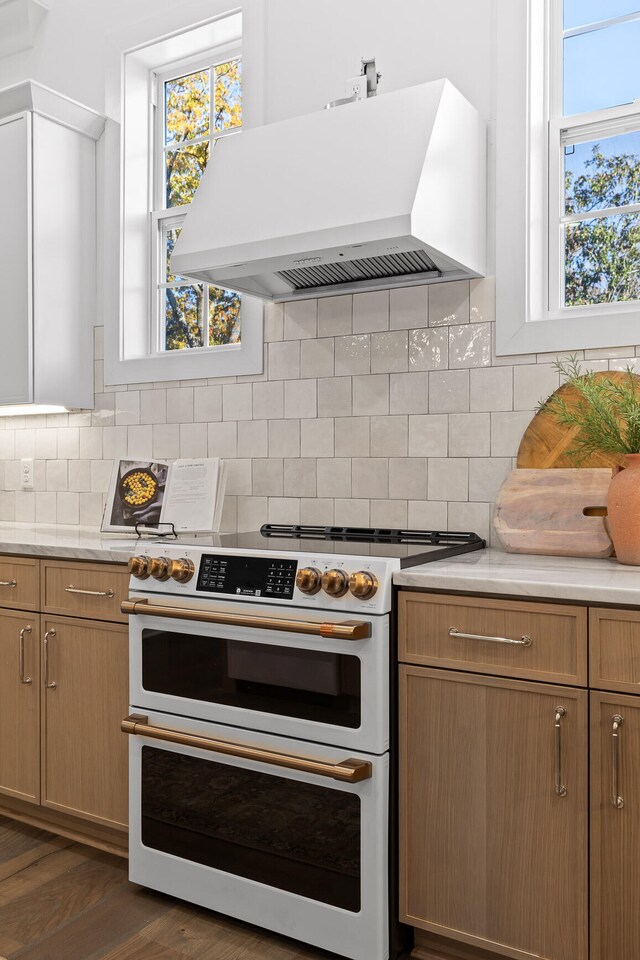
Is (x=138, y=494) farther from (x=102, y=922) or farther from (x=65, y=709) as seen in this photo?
(x=102, y=922)

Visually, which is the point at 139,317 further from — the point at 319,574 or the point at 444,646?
the point at 444,646

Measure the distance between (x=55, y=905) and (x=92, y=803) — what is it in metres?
0.30

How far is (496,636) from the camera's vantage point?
175 cm

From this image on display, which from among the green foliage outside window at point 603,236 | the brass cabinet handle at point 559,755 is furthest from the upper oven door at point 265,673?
the green foliage outside window at point 603,236

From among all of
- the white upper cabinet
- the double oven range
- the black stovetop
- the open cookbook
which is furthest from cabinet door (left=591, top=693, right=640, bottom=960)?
the white upper cabinet

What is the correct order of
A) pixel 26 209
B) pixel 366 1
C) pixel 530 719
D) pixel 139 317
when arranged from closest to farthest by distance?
1. pixel 530 719
2. pixel 366 1
3. pixel 26 209
4. pixel 139 317

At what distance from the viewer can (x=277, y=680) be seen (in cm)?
201

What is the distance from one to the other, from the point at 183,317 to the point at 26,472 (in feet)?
3.36

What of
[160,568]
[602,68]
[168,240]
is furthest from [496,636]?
[168,240]

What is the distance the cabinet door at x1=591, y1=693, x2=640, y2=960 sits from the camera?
1.61 meters

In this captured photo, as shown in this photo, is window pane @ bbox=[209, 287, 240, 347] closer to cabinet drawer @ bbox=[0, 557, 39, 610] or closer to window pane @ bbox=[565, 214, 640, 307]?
cabinet drawer @ bbox=[0, 557, 39, 610]

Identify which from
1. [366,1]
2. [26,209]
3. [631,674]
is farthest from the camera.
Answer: [26,209]

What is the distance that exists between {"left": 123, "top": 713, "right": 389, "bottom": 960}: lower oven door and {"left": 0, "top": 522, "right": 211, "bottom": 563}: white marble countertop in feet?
1.60

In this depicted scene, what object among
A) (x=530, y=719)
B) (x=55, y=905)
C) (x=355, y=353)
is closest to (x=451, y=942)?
(x=530, y=719)
